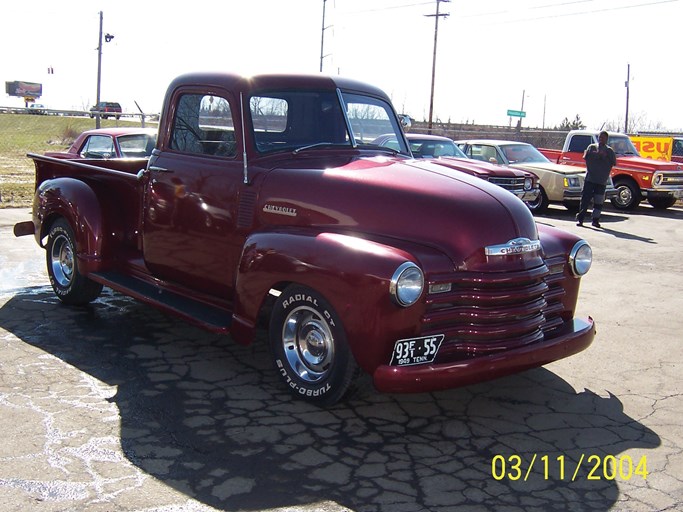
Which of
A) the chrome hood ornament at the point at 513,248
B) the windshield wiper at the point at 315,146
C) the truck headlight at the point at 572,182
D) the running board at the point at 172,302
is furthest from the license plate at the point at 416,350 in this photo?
the truck headlight at the point at 572,182

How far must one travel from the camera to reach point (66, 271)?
6.80 meters

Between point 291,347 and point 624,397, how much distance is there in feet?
7.39

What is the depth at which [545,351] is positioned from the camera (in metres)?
4.34

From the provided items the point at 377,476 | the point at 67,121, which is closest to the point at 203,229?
the point at 377,476

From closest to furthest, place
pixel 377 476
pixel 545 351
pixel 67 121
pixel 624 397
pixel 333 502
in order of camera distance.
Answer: pixel 333 502, pixel 377 476, pixel 545 351, pixel 624 397, pixel 67 121

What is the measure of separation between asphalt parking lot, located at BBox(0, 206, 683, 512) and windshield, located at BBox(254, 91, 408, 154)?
5.27 ft

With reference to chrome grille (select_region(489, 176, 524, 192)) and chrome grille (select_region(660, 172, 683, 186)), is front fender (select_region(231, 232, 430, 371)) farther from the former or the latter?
chrome grille (select_region(660, 172, 683, 186))

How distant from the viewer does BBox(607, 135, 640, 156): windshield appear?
18312mm

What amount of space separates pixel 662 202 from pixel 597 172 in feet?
16.6

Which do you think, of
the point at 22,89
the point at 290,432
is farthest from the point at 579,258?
the point at 22,89

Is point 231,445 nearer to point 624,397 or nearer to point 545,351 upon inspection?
point 545,351

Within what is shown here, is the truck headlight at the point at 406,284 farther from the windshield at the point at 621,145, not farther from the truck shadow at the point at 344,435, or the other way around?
the windshield at the point at 621,145
